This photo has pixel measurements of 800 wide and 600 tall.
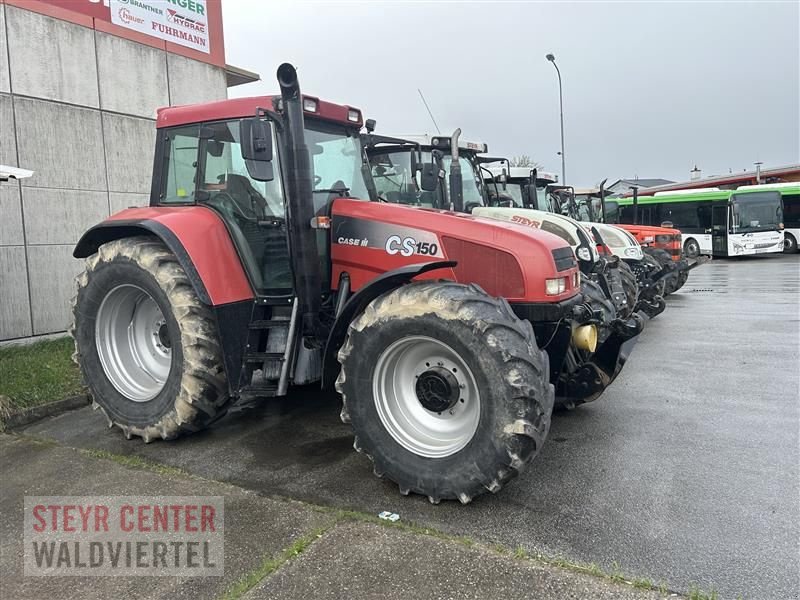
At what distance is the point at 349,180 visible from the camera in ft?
15.7

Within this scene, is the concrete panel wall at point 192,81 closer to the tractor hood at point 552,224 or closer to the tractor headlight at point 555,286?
the tractor hood at point 552,224

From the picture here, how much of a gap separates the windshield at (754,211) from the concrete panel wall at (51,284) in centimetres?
2352

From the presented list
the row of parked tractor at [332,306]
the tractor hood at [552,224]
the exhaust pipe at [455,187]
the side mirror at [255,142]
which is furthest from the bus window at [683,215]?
the side mirror at [255,142]

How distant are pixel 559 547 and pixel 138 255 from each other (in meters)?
3.46

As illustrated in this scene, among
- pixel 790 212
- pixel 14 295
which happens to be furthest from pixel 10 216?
pixel 790 212

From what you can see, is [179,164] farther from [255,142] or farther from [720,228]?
[720,228]

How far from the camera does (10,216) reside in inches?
297

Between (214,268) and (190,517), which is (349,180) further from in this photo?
(190,517)

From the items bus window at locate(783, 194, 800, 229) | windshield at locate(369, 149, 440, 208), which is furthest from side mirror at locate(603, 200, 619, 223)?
windshield at locate(369, 149, 440, 208)

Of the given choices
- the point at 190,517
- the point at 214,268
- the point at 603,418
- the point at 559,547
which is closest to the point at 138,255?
the point at 214,268

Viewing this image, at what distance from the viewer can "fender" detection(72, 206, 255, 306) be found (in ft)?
14.6

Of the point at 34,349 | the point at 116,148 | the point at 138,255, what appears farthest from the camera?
the point at 116,148

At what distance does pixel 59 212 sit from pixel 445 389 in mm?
6529

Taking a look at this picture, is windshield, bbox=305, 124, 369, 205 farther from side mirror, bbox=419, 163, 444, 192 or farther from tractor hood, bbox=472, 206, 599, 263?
tractor hood, bbox=472, 206, 599, 263
